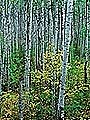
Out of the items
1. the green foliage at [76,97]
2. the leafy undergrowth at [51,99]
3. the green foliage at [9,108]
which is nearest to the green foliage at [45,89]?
the leafy undergrowth at [51,99]

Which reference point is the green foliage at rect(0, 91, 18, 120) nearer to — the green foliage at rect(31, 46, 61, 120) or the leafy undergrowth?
the leafy undergrowth

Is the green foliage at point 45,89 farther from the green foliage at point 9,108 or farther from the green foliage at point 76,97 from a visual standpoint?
the green foliage at point 9,108

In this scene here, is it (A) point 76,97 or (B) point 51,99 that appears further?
(B) point 51,99

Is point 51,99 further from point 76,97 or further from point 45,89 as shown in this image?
point 45,89

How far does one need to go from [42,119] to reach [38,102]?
35.0 inches

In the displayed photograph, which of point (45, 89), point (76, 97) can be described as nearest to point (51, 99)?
point (76, 97)

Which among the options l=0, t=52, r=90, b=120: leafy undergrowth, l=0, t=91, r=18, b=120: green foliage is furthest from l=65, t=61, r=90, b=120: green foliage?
l=0, t=91, r=18, b=120: green foliage

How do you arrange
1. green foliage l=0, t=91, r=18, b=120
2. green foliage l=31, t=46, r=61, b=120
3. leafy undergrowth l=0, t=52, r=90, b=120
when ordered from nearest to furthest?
leafy undergrowth l=0, t=52, r=90, b=120, green foliage l=31, t=46, r=61, b=120, green foliage l=0, t=91, r=18, b=120

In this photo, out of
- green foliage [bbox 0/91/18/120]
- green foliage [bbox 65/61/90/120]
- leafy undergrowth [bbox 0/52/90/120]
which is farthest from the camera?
green foliage [bbox 0/91/18/120]

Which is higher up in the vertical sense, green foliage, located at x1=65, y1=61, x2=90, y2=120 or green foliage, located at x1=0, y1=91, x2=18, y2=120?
green foliage, located at x1=65, y1=61, x2=90, y2=120

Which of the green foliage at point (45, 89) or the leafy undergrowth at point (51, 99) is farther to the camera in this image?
the green foliage at point (45, 89)

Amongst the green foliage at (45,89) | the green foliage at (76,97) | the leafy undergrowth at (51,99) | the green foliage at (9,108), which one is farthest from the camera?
the green foliage at (9,108)

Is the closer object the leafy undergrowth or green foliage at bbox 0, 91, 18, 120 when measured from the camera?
the leafy undergrowth

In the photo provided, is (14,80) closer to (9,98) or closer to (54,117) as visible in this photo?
(9,98)
